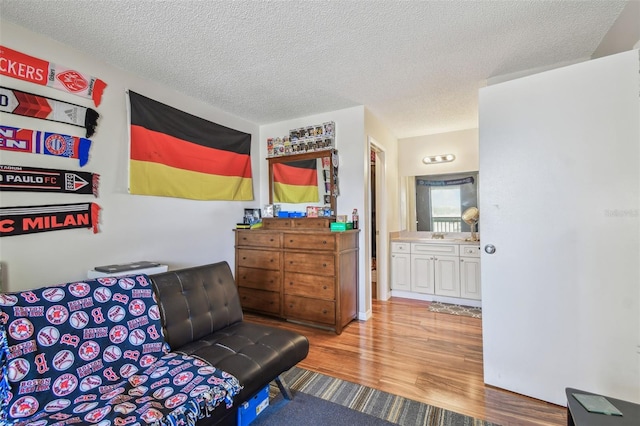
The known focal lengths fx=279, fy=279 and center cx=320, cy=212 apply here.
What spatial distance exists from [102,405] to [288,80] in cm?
270

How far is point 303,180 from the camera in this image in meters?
3.77

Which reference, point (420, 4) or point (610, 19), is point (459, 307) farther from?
point (420, 4)

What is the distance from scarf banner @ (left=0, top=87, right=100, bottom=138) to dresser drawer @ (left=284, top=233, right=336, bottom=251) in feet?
6.73

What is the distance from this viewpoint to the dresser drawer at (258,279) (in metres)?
3.35

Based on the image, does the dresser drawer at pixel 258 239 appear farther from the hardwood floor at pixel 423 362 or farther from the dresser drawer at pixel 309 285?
the hardwood floor at pixel 423 362

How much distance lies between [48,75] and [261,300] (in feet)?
9.26

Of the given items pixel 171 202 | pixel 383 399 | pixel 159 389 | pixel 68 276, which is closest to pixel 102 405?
pixel 159 389

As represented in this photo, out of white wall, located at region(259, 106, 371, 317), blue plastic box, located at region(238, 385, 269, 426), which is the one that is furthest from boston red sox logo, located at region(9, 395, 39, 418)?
white wall, located at region(259, 106, 371, 317)

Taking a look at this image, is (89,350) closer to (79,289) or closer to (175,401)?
(79,289)

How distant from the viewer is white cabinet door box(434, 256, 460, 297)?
12.7ft

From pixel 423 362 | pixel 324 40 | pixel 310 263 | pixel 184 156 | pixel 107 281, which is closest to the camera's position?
pixel 107 281

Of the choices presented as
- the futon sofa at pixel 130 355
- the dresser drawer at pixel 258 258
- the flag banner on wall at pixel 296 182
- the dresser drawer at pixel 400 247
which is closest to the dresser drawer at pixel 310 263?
the dresser drawer at pixel 258 258

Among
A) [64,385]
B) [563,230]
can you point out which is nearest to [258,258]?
[64,385]

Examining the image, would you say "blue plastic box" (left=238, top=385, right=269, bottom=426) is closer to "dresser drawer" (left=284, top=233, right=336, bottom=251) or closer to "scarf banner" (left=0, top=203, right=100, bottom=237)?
"dresser drawer" (left=284, top=233, right=336, bottom=251)
